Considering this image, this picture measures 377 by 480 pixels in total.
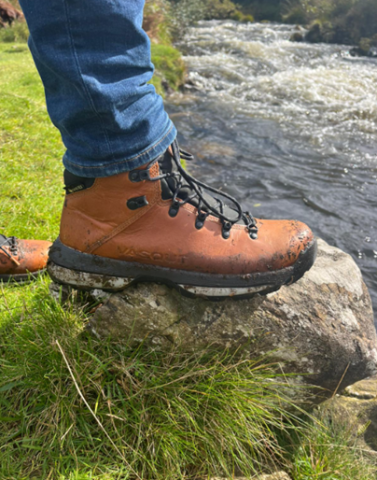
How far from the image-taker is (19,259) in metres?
2.19

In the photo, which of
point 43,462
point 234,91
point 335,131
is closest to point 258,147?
point 335,131

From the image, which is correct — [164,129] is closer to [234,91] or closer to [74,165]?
[74,165]

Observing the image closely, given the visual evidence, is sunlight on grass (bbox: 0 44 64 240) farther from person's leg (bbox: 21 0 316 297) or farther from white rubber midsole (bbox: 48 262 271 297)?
person's leg (bbox: 21 0 316 297)

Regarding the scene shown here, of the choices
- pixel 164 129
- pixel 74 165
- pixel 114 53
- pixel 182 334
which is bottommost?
pixel 182 334

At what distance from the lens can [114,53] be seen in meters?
1.24

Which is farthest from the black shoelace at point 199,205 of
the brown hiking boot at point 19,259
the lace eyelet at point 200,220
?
the brown hiking boot at point 19,259

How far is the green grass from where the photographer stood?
139 centimetres

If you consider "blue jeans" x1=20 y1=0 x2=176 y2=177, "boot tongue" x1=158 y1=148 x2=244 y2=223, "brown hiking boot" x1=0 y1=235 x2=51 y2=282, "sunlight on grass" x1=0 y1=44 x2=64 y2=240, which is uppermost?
"blue jeans" x1=20 y1=0 x2=176 y2=177

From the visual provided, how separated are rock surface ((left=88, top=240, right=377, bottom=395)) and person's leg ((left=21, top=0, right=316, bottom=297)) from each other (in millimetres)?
153

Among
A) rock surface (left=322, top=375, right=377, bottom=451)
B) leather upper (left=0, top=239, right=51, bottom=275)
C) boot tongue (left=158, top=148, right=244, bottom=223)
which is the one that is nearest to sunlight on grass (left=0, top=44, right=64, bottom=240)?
leather upper (left=0, top=239, right=51, bottom=275)

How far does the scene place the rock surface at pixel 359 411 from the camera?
212 cm

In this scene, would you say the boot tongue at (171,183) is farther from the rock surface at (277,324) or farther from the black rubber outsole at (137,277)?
the rock surface at (277,324)

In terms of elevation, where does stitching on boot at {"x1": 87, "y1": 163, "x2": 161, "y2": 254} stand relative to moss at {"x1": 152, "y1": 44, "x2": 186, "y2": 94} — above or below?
above

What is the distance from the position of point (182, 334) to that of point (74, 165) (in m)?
0.82
